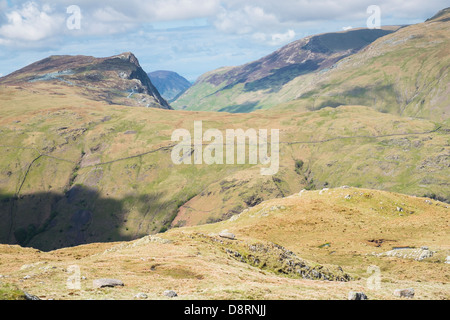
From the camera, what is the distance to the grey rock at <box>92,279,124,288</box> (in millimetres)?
41531

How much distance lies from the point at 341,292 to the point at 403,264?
40.9m

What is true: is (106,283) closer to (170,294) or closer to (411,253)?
(170,294)

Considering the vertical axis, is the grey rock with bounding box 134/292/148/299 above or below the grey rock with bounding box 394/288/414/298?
above

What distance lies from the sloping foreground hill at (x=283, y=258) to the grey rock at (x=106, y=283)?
0.88 m

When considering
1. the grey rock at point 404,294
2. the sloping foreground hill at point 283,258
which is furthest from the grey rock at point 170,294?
the grey rock at point 404,294

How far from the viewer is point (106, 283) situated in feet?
138

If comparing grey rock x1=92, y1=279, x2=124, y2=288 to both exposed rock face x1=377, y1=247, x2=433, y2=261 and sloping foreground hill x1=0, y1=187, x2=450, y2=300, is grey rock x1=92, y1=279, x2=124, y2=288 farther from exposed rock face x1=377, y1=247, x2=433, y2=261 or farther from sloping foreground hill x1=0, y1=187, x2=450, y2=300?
exposed rock face x1=377, y1=247, x2=433, y2=261

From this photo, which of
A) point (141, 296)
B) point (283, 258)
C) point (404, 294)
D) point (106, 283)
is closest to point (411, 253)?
point (283, 258)

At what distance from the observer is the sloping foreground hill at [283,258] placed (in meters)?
43.6

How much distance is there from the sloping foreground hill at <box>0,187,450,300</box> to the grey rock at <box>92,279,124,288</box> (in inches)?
34.6

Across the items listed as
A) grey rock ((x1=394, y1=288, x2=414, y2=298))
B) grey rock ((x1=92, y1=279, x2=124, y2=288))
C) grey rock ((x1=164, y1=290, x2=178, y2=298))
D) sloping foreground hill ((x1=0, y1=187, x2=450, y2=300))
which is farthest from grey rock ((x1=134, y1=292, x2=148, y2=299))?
grey rock ((x1=394, y1=288, x2=414, y2=298))
